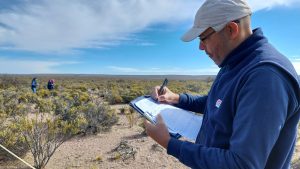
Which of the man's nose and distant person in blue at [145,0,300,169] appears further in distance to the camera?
the man's nose

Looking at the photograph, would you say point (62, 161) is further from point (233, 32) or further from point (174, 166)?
point (233, 32)

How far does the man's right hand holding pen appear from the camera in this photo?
2789mm

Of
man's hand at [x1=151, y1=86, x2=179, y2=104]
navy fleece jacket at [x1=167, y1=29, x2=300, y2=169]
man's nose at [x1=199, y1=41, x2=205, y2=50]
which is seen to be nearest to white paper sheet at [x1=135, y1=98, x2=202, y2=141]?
man's hand at [x1=151, y1=86, x2=179, y2=104]

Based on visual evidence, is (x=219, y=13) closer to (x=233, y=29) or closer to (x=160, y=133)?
(x=233, y=29)

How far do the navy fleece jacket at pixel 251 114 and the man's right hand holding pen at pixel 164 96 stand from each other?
0.92m

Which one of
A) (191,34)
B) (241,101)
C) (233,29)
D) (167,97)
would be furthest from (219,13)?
(167,97)

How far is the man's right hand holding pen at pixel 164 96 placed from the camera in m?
2.79

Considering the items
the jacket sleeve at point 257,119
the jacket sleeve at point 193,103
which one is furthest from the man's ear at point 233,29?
the jacket sleeve at point 193,103

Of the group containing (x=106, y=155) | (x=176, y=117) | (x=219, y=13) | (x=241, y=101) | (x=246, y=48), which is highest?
(x=219, y=13)

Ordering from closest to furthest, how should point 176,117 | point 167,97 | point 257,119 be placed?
point 257,119, point 176,117, point 167,97

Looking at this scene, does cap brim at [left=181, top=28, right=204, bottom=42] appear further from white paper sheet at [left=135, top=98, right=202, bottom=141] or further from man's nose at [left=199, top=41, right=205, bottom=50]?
white paper sheet at [left=135, top=98, right=202, bottom=141]

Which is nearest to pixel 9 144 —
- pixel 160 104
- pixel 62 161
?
pixel 62 161

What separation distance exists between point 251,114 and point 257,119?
0.03 meters

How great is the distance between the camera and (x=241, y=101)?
1.49 m
